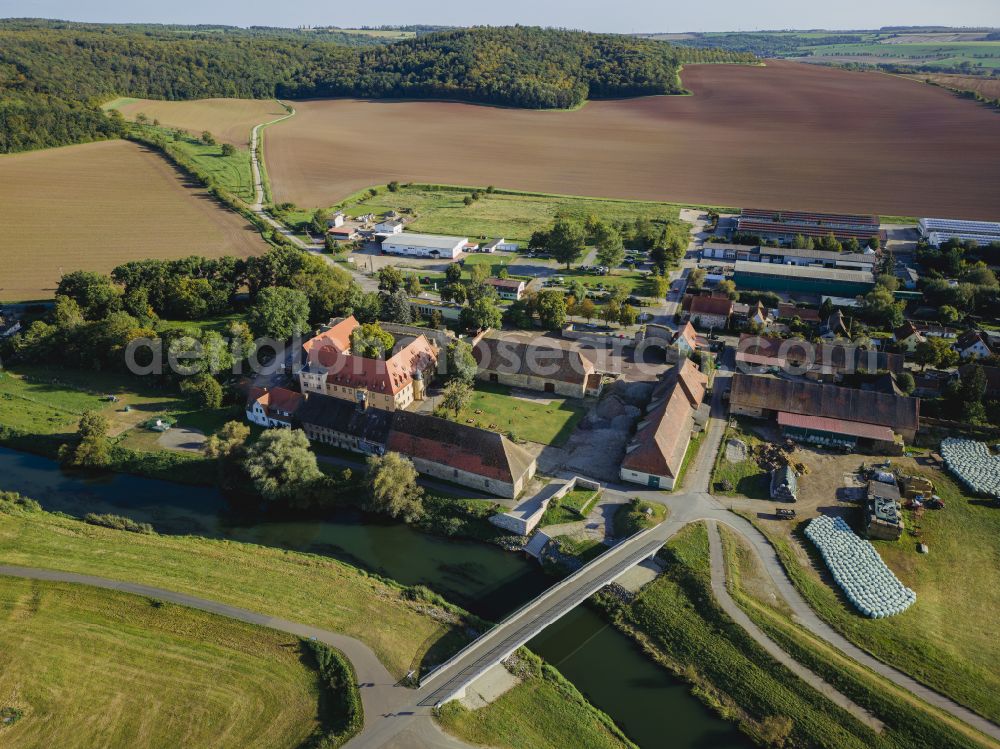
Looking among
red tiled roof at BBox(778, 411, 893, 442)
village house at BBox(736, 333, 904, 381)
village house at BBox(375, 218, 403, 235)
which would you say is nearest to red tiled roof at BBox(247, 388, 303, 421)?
red tiled roof at BBox(778, 411, 893, 442)

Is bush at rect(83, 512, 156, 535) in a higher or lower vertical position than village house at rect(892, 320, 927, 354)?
lower

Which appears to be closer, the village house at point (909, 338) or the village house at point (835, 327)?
the village house at point (909, 338)

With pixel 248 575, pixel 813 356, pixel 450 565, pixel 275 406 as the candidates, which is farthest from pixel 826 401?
pixel 275 406

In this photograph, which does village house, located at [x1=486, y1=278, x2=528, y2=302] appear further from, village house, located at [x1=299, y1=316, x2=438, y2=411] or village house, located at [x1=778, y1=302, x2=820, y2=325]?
village house, located at [x1=778, y1=302, x2=820, y2=325]

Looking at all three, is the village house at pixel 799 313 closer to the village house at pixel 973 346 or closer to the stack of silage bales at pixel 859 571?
the village house at pixel 973 346

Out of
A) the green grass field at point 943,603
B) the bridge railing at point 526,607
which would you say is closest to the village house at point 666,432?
the bridge railing at point 526,607

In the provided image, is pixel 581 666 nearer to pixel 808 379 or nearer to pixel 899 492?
pixel 899 492
